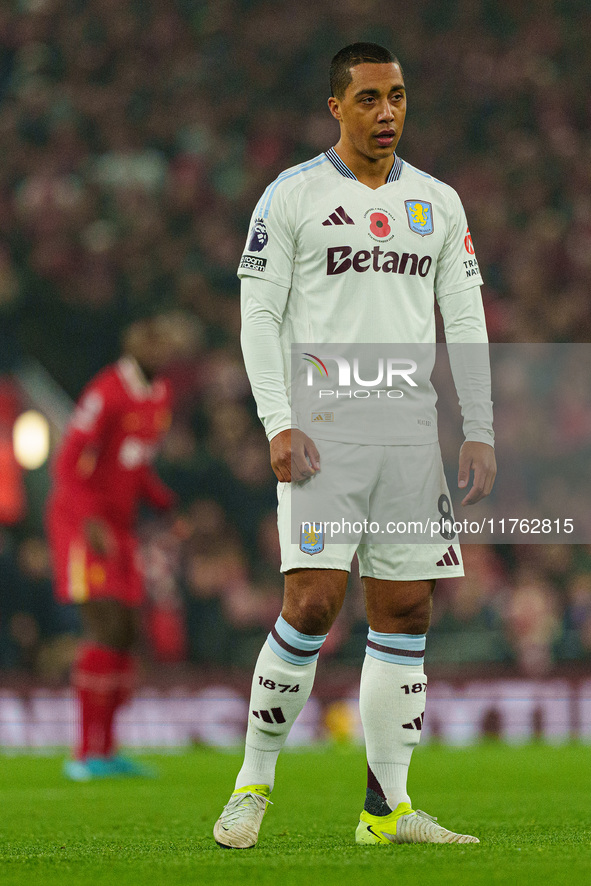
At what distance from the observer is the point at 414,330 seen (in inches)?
123

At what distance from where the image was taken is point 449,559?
311 centimetres

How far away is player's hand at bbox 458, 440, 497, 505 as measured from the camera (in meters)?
3.13

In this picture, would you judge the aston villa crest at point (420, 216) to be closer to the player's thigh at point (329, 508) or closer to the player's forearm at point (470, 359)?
the player's forearm at point (470, 359)

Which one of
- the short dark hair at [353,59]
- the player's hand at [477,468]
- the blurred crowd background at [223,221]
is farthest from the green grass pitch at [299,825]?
the blurred crowd background at [223,221]

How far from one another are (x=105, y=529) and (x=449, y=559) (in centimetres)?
293

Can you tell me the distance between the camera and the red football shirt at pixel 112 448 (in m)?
5.68

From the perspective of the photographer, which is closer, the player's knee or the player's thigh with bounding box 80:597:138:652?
the player's knee

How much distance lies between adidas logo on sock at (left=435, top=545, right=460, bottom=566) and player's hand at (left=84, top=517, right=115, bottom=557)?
9.22 ft

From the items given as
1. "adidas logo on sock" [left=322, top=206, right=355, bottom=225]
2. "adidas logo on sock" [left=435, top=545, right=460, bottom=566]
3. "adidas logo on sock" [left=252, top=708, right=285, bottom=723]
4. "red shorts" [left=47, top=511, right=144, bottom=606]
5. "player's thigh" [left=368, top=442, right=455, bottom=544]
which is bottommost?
"adidas logo on sock" [left=252, top=708, right=285, bottom=723]

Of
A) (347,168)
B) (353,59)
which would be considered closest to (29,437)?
(347,168)

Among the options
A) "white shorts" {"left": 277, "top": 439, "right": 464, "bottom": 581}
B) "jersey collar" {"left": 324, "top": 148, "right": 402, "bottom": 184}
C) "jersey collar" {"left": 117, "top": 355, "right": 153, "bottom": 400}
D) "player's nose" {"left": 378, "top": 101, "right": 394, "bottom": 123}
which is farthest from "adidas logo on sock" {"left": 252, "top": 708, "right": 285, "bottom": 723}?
"jersey collar" {"left": 117, "top": 355, "right": 153, "bottom": 400}

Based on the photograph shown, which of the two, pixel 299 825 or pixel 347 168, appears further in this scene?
pixel 299 825

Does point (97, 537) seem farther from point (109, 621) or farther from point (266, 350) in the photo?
point (266, 350)

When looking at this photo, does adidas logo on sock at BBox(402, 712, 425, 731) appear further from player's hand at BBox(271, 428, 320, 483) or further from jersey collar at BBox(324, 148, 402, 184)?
jersey collar at BBox(324, 148, 402, 184)
